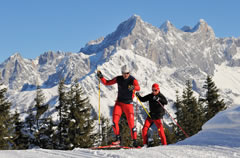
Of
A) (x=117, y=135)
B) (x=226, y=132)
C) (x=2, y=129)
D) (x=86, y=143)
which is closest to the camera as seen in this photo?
(x=226, y=132)

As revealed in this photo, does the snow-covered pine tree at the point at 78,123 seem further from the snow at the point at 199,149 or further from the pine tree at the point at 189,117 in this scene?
the snow at the point at 199,149

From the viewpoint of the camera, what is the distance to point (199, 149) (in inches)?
305

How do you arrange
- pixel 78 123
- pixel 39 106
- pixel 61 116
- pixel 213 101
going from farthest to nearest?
pixel 213 101
pixel 39 106
pixel 61 116
pixel 78 123

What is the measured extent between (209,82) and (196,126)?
6417mm

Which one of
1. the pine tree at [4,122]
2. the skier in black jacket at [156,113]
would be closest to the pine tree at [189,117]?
the pine tree at [4,122]

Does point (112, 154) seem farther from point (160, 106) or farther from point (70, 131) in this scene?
point (70, 131)

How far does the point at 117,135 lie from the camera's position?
36.4 ft

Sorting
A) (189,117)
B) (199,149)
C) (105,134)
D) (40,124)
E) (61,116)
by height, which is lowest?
(105,134)

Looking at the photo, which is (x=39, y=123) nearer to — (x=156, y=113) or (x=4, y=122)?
(x=4, y=122)

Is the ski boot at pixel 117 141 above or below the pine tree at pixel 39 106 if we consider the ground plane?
below

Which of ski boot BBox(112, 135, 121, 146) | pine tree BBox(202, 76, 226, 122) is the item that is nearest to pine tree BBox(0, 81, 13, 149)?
ski boot BBox(112, 135, 121, 146)

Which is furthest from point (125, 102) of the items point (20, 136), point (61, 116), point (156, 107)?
point (20, 136)

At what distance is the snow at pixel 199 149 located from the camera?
6.80m

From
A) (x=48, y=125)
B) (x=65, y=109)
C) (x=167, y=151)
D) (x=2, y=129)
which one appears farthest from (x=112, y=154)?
(x=48, y=125)
